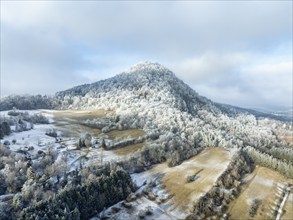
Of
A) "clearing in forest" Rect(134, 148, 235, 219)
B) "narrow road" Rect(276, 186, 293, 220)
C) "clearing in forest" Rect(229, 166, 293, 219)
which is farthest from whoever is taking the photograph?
"clearing in forest" Rect(134, 148, 235, 219)

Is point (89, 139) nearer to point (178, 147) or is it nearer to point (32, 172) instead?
point (178, 147)

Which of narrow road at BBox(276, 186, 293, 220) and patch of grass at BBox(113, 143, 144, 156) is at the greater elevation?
patch of grass at BBox(113, 143, 144, 156)

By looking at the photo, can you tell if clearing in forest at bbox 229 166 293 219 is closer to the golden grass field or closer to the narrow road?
the narrow road

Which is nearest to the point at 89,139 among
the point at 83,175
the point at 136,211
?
the point at 83,175

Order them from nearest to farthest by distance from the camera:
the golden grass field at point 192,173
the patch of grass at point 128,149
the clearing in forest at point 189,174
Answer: the clearing in forest at point 189,174 < the golden grass field at point 192,173 < the patch of grass at point 128,149

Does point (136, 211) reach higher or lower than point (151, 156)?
lower

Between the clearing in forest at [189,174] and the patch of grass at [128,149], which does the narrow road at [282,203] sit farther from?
the patch of grass at [128,149]

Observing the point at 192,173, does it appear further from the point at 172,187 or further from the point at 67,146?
the point at 67,146

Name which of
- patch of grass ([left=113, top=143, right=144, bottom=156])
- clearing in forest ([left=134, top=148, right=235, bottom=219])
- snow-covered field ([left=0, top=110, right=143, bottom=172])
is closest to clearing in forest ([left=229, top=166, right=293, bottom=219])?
clearing in forest ([left=134, top=148, right=235, bottom=219])

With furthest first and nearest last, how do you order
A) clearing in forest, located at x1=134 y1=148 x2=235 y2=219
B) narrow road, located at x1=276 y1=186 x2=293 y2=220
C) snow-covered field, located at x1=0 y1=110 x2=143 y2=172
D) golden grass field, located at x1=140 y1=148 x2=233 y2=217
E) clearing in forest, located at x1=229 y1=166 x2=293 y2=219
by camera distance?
snow-covered field, located at x1=0 y1=110 x2=143 y2=172 < golden grass field, located at x1=140 y1=148 x2=233 y2=217 < clearing in forest, located at x1=134 y1=148 x2=235 y2=219 < clearing in forest, located at x1=229 y1=166 x2=293 y2=219 < narrow road, located at x1=276 y1=186 x2=293 y2=220

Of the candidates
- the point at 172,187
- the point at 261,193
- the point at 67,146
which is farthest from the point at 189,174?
the point at 67,146

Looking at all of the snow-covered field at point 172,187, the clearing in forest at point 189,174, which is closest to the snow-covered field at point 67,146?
the snow-covered field at point 172,187
